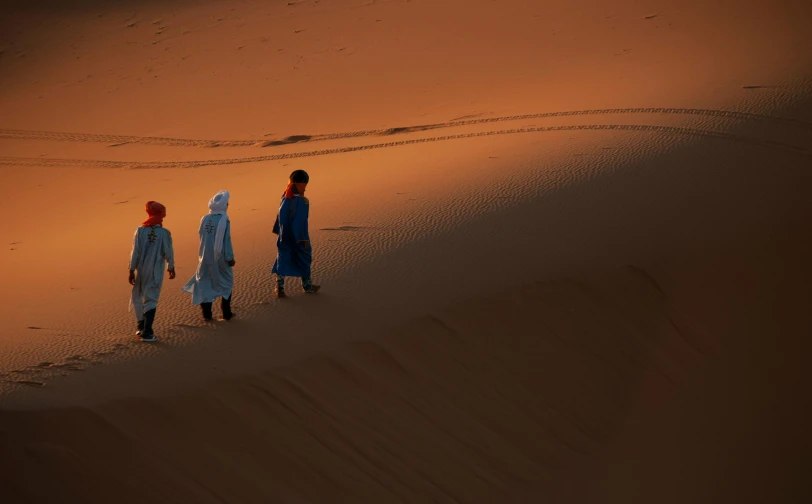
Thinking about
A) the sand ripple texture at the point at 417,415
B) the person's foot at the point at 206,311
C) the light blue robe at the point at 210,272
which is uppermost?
the light blue robe at the point at 210,272

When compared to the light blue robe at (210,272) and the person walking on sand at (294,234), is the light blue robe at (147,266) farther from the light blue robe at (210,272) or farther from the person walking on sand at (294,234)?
the person walking on sand at (294,234)

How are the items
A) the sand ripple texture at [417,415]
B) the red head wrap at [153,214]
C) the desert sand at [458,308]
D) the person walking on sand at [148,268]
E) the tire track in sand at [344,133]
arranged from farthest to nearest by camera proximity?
the tire track in sand at [344,133] < the red head wrap at [153,214] < the person walking on sand at [148,268] < the desert sand at [458,308] < the sand ripple texture at [417,415]

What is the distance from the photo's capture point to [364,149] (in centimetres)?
1427

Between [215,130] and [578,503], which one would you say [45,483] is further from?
[215,130]

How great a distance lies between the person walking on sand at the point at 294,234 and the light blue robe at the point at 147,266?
3.42 feet

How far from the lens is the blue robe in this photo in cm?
812

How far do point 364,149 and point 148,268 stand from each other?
7.20 m

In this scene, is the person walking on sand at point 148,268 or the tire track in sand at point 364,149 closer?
the person walking on sand at point 148,268

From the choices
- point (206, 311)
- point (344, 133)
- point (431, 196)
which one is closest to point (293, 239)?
point (206, 311)

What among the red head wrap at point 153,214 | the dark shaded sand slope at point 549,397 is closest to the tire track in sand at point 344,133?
the dark shaded sand slope at point 549,397

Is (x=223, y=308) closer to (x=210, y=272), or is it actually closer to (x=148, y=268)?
(x=210, y=272)

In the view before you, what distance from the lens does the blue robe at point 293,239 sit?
8117mm

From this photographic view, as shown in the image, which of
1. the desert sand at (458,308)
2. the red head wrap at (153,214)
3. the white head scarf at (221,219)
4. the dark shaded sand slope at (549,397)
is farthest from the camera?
the white head scarf at (221,219)

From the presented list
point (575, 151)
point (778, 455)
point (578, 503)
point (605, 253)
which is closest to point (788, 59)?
point (575, 151)
